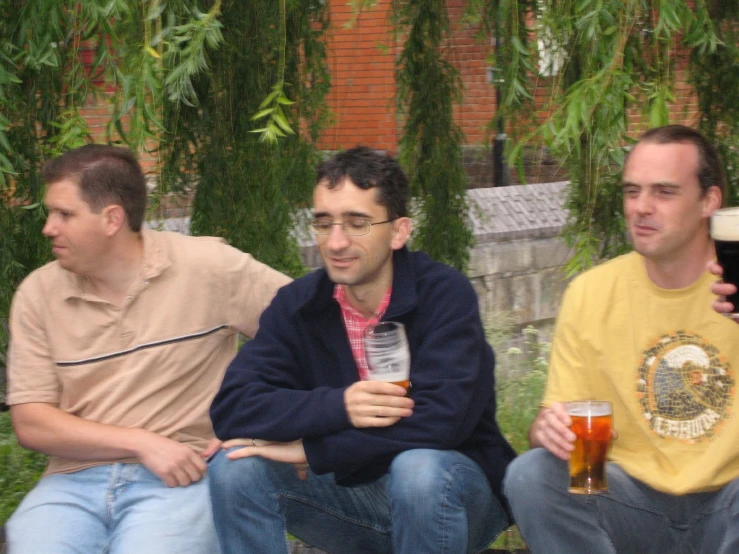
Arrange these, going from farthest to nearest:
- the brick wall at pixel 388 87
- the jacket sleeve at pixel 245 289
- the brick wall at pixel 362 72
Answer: the brick wall at pixel 362 72
the brick wall at pixel 388 87
the jacket sleeve at pixel 245 289

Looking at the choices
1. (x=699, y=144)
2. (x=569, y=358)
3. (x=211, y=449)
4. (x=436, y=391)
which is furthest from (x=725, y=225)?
(x=211, y=449)

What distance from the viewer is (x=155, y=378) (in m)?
3.27

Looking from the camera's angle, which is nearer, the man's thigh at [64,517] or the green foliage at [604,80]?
the man's thigh at [64,517]

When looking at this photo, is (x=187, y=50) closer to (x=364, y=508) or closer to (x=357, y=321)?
(x=357, y=321)

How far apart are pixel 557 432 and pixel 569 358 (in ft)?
0.91

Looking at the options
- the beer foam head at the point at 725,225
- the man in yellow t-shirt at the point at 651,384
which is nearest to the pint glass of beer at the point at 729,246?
the beer foam head at the point at 725,225

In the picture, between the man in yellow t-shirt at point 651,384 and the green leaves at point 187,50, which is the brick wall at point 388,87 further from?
the man in yellow t-shirt at point 651,384

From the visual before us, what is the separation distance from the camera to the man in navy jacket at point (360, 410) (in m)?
3.01

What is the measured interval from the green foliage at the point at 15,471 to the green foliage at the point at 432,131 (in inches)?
76.7

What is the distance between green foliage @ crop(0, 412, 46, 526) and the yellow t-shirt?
2.64 metres

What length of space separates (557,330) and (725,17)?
5.73 ft

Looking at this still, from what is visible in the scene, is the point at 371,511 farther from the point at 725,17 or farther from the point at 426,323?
the point at 725,17

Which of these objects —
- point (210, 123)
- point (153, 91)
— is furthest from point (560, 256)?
point (153, 91)

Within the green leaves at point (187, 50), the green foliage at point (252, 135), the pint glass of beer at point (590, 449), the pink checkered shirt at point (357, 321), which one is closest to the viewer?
the pint glass of beer at point (590, 449)
